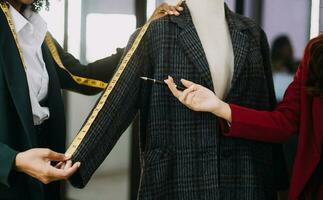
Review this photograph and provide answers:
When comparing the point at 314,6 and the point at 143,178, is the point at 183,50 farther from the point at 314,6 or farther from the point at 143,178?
the point at 314,6

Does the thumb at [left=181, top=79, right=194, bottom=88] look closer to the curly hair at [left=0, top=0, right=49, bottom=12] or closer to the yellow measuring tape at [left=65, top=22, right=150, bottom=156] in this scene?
the yellow measuring tape at [left=65, top=22, right=150, bottom=156]

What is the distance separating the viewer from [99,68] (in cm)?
151

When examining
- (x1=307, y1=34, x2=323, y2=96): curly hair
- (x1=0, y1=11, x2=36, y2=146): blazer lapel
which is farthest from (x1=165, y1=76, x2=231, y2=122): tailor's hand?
(x1=0, y1=11, x2=36, y2=146): blazer lapel

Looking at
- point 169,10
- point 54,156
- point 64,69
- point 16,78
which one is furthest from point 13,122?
point 169,10

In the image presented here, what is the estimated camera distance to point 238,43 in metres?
1.08

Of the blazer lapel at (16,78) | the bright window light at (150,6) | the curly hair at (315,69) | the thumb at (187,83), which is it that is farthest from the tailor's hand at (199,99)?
the bright window light at (150,6)

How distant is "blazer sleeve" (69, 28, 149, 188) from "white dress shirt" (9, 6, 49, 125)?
266 millimetres

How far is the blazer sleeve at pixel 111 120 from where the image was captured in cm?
100

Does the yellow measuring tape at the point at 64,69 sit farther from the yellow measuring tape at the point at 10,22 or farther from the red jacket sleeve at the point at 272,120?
the red jacket sleeve at the point at 272,120

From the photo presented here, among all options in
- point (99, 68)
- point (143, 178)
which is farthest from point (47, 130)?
point (143, 178)

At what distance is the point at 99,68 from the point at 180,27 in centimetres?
54

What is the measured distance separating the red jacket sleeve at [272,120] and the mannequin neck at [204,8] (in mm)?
250

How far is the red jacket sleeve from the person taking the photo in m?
1.03

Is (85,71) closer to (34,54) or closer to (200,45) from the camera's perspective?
(34,54)
